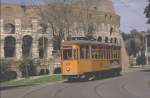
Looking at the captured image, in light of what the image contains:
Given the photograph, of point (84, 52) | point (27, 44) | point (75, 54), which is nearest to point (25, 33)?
point (27, 44)

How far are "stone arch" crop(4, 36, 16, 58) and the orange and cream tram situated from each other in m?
32.2

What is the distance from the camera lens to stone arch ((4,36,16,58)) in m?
73.6

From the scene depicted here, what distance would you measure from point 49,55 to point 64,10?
A: 619 inches

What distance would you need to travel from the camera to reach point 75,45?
3809 cm

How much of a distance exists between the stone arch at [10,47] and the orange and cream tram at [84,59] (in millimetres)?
32202

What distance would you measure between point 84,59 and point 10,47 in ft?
124

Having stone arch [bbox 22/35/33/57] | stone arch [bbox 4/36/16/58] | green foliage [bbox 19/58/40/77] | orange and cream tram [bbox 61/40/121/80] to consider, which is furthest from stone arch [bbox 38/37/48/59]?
orange and cream tram [bbox 61/40/121/80]

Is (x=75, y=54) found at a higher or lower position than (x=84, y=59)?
higher

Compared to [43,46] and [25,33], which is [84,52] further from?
[43,46]

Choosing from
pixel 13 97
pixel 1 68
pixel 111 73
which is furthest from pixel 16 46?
pixel 13 97

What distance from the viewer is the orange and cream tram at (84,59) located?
3834 cm

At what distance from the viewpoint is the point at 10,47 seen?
75625 millimetres

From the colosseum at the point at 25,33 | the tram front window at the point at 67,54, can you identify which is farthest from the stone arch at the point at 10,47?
the tram front window at the point at 67,54

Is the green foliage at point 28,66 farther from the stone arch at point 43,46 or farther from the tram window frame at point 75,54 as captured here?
the tram window frame at point 75,54
